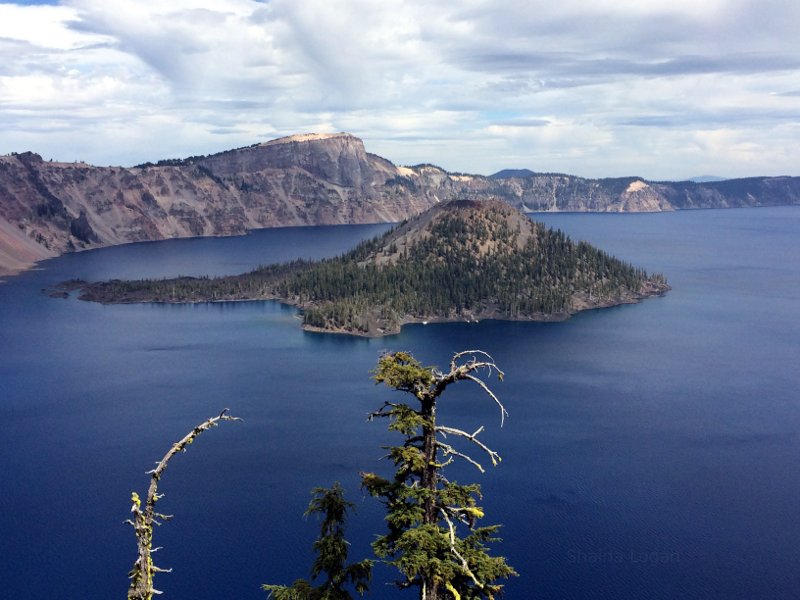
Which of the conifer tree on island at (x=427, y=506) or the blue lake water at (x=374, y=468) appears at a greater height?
the conifer tree on island at (x=427, y=506)

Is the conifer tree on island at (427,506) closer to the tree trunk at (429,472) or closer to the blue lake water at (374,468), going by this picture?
the tree trunk at (429,472)

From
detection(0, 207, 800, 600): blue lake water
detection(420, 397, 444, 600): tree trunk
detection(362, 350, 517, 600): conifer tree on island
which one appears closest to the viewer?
detection(362, 350, 517, 600): conifer tree on island

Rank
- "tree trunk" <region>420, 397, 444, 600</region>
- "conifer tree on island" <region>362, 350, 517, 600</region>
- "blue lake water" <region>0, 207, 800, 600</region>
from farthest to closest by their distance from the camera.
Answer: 1. "blue lake water" <region>0, 207, 800, 600</region>
2. "tree trunk" <region>420, 397, 444, 600</region>
3. "conifer tree on island" <region>362, 350, 517, 600</region>

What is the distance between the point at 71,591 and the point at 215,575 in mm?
16152

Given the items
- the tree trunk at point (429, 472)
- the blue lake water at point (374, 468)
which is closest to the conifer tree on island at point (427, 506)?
the tree trunk at point (429, 472)

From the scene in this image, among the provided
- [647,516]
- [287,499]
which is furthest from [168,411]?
[647,516]

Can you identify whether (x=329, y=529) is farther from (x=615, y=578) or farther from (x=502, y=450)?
(x=502, y=450)

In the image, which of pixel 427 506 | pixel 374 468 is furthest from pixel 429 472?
Answer: pixel 374 468

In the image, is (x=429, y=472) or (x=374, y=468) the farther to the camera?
(x=374, y=468)

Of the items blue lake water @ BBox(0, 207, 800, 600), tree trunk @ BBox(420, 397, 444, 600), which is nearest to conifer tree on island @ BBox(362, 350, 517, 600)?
tree trunk @ BBox(420, 397, 444, 600)

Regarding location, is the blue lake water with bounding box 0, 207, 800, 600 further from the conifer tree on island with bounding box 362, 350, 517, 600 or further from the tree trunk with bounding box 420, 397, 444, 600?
the tree trunk with bounding box 420, 397, 444, 600

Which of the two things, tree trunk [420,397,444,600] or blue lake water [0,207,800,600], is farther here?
blue lake water [0,207,800,600]

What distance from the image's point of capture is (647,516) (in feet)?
351

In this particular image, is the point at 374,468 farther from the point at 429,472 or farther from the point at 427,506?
the point at 429,472
